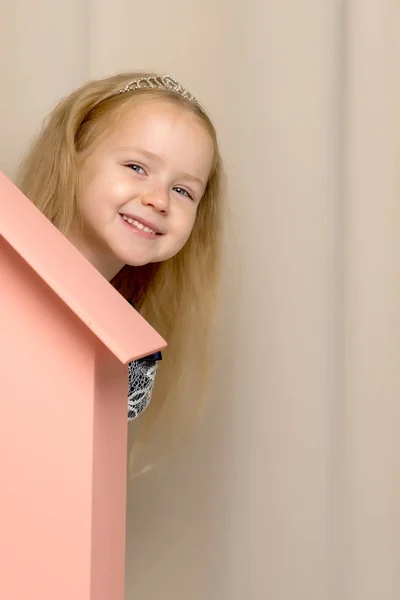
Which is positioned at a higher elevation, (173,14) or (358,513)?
(173,14)

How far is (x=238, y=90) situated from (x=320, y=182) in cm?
20

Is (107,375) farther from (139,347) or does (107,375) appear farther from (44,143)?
(44,143)

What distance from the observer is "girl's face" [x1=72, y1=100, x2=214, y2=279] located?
90 centimetres

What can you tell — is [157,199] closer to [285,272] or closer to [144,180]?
[144,180]

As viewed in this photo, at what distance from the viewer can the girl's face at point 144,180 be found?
0.90 metres

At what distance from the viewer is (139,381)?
103 cm

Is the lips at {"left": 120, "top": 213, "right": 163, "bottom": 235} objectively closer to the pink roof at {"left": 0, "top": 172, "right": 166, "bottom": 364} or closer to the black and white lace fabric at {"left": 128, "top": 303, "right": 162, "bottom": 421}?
the black and white lace fabric at {"left": 128, "top": 303, "right": 162, "bottom": 421}

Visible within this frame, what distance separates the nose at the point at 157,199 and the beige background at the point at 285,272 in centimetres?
37

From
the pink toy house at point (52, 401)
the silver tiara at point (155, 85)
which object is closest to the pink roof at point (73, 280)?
the pink toy house at point (52, 401)

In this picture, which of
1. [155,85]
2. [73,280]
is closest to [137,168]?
[155,85]

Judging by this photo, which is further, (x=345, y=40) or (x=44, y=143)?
(x=345, y=40)

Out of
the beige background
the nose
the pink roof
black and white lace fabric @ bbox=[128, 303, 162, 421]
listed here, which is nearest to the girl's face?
the nose

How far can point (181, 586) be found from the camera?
4.39 feet

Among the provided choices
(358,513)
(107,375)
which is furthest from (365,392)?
(107,375)
